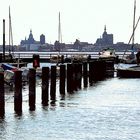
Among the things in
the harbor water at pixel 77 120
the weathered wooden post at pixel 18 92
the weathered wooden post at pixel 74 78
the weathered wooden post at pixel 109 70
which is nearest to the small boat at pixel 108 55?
the weathered wooden post at pixel 109 70

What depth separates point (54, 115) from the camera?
20.7m

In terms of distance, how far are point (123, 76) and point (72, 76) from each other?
13.8 m

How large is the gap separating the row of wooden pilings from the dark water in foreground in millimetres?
352

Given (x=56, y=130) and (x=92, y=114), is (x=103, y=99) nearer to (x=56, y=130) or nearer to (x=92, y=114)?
(x=92, y=114)

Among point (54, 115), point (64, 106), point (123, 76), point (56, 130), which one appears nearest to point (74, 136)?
point (56, 130)

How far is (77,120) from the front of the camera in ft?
64.1

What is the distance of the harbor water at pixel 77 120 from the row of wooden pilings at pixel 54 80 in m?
0.39

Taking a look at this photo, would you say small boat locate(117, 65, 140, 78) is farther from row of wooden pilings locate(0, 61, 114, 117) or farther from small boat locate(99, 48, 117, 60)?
small boat locate(99, 48, 117, 60)

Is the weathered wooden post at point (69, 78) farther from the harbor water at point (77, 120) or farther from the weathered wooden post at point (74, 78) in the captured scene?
the harbor water at point (77, 120)

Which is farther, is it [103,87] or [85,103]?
[103,87]

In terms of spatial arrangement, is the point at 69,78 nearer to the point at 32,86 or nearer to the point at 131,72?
the point at 32,86

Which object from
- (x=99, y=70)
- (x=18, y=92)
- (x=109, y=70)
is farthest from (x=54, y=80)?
(x=109, y=70)

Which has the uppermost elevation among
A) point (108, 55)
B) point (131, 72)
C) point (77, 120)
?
point (131, 72)

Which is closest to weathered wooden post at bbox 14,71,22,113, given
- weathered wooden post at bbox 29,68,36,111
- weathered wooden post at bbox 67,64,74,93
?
weathered wooden post at bbox 29,68,36,111
